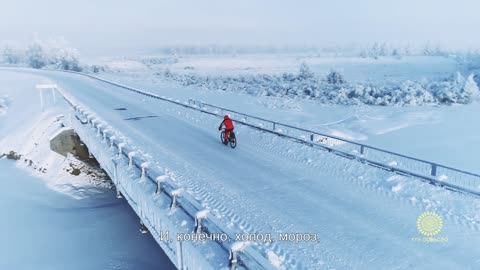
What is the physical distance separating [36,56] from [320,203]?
12574 centimetres

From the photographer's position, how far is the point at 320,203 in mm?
9852

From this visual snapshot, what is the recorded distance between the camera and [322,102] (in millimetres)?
50469

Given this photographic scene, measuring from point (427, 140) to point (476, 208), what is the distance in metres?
22.1

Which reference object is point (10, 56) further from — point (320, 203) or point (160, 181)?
point (320, 203)

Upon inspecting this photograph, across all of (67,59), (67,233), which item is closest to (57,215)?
(67,233)

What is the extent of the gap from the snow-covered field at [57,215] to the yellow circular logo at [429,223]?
902cm

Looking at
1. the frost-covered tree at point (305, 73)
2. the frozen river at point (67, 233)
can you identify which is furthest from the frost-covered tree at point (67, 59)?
the frozen river at point (67, 233)

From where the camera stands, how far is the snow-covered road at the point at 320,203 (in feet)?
24.0

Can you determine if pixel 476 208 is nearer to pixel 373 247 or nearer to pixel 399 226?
pixel 399 226

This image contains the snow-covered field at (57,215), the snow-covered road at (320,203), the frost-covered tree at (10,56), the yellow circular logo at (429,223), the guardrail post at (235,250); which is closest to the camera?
the guardrail post at (235,250)

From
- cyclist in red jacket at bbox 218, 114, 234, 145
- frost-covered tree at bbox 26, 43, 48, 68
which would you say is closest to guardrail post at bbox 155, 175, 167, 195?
cyclist in red jacket at bbox 218, 114, 234, 145

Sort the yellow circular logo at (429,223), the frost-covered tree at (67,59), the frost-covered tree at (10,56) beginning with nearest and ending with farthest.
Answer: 1. the yellow circular logo at (429,223)
2. the frost-covered tree at (67,59)
3. the frost-covered tree at (10,56)

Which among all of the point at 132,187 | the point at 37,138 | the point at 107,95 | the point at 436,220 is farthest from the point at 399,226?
the point at 107,95

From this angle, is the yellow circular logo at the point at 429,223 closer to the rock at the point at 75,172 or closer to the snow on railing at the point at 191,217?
the snow on railing at the point at 191,217
